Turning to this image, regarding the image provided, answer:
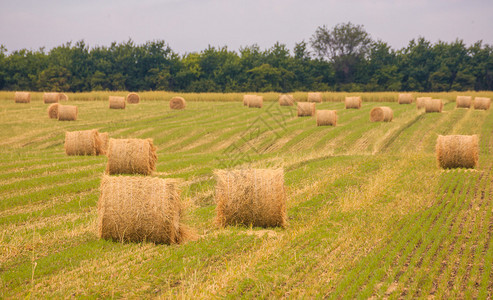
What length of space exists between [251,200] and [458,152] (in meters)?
10.3

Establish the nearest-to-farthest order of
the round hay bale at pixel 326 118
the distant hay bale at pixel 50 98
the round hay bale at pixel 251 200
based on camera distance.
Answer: the round hay bale at pixel 251 200 → the round hay bale at pixel 326 118 → the distant hay bale at pixel 50 98

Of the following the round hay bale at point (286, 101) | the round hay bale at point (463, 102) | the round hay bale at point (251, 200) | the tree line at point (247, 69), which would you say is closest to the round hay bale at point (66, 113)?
the round hay bale at point (286, 101)

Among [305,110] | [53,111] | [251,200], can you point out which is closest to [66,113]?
[53,111]

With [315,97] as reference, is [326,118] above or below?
below

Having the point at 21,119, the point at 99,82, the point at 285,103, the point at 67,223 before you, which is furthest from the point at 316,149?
the point at 99,82

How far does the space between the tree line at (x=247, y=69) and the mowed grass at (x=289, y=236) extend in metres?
56.6

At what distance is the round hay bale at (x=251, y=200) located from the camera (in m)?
10.8

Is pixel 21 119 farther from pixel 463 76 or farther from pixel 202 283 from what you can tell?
pixel 463 76

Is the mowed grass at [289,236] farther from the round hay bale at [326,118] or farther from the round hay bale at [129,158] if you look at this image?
the round hay bale at [326,118]

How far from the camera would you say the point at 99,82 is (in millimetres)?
77938

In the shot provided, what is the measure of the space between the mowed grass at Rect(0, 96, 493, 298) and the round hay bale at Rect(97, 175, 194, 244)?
24 cm

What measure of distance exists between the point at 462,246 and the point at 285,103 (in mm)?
37855

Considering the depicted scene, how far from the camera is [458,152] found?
18141 millimetres

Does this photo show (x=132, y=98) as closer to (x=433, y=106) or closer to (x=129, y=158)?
(x=433, y=106)
